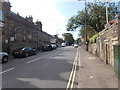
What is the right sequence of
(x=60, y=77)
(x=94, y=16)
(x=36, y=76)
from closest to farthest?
(x=60, y=77) → (x=36, y=76) → (x=94, y=16)

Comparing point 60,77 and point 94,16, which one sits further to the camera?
point 94,16

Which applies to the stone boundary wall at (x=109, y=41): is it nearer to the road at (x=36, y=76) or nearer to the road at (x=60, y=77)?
the road at (x=60, y=77)

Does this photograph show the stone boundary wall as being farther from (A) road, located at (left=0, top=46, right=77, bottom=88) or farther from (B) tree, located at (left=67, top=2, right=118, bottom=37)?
(B) tree, located at (left=67, top=2, right=118, bottom=37)

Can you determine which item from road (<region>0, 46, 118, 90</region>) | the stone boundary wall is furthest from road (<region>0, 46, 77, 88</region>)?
the stone boundary wall

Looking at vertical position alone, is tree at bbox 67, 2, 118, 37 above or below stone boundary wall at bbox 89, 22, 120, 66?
above

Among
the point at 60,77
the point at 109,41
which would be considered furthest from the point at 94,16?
the point at 60,77

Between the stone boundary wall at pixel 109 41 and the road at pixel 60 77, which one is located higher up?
the stone boundary wall at pixel 109 41

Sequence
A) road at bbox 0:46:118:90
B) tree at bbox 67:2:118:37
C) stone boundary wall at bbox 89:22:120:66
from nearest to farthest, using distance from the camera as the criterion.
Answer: road at bbox 0:46:118:90, stone boundary wall at bbox 89:22:120:66, tree at bbox 67:2:118:37

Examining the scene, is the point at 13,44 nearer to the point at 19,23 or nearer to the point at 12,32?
the point at 12,32

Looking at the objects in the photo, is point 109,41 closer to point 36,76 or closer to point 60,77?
point 60,77

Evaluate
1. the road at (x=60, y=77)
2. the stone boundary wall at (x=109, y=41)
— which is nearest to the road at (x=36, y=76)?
the road at (x=60, y=77)

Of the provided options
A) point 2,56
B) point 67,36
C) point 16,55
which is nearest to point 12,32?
point 16,55

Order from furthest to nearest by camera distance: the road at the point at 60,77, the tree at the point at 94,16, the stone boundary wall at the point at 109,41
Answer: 1. the tree at the point at 94,16
2. the stone boundary wall at the point at 109,41
3. the road at the point at 60,77

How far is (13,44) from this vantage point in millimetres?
23062
